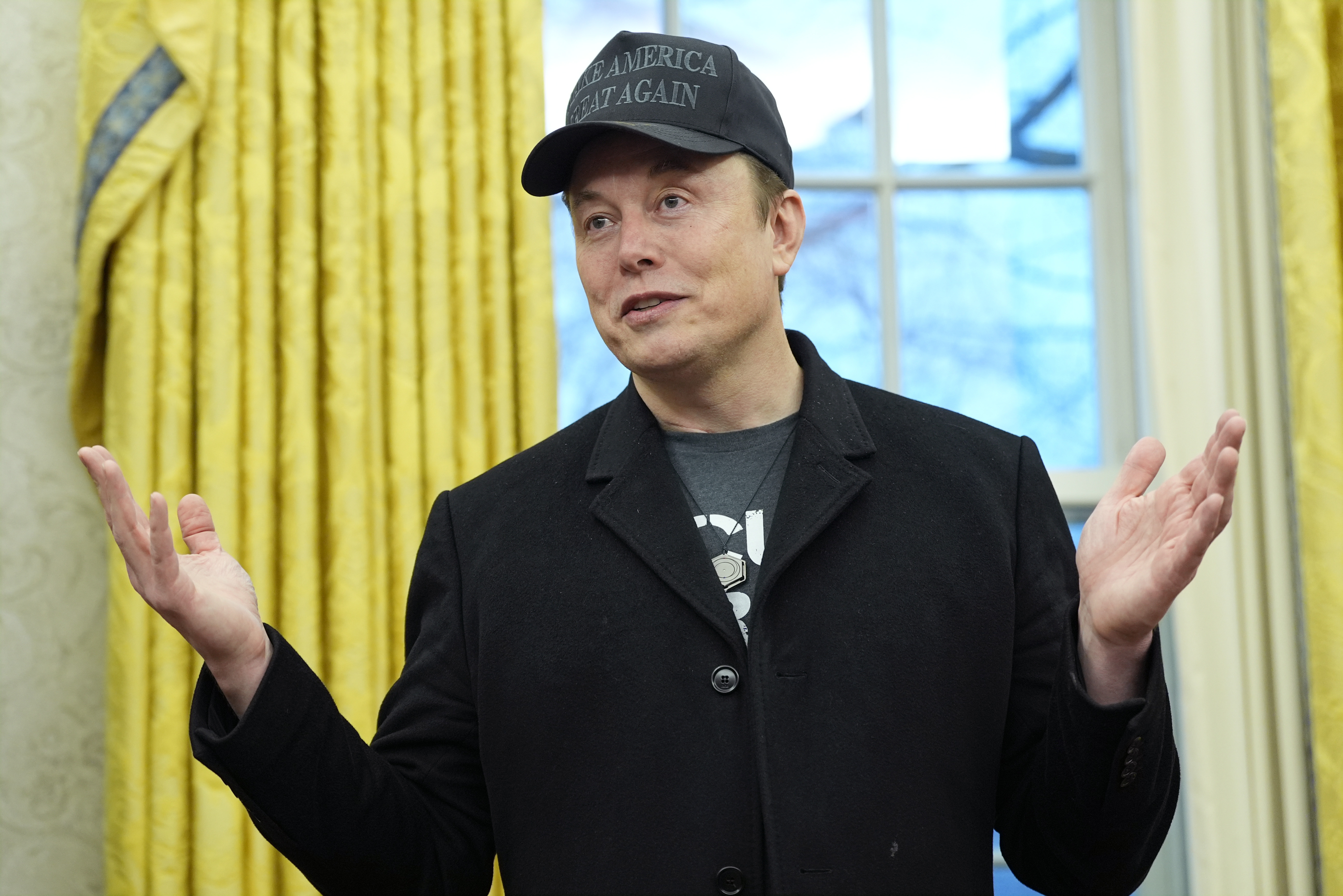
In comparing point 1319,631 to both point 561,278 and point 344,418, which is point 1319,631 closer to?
point 561,278

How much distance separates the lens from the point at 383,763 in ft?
4.13

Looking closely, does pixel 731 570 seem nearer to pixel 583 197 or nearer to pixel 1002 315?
pixel 583 197

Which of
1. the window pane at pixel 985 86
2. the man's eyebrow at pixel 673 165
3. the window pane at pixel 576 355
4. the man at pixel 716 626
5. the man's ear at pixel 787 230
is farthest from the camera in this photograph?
the window pane at pixel 985 86

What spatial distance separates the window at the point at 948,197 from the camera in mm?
2498

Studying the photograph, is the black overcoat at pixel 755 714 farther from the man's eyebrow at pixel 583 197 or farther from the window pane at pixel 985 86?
the window pane at pixel 985 86

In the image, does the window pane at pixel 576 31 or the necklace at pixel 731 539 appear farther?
the window pane at pixel 576 31

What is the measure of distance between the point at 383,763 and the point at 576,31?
170cm

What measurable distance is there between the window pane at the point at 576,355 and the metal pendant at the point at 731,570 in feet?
3.96

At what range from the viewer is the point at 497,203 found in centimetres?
212

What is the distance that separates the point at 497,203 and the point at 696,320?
2.95 feet

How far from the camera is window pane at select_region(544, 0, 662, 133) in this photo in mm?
2500

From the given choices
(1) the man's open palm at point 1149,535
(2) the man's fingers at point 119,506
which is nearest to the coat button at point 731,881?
(1) the man's open palm at point 1149,535

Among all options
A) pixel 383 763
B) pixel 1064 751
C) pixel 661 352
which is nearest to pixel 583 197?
pixel 661 352

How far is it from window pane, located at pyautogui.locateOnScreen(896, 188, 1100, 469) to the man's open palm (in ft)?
4.44
